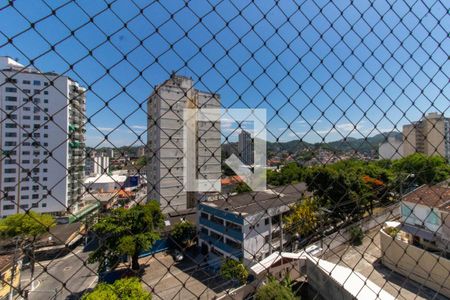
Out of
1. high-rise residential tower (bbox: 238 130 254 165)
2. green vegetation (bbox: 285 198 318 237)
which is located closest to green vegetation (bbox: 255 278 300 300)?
green vegetation (bbox: 285 198 318 237)

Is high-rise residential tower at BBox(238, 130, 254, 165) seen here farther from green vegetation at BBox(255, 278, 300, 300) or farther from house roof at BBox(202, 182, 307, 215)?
green vegetation at BBox(255, 278, 300, 300)

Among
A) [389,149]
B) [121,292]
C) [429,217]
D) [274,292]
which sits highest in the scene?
[389,149]

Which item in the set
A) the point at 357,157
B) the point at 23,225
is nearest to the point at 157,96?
the point at 357,157

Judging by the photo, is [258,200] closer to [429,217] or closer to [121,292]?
[121,292]

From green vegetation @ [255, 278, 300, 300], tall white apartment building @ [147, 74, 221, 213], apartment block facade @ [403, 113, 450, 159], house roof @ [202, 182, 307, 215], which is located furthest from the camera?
green vegetation @ [255, 278, 300, 300]

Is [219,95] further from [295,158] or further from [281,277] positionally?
[281,277]

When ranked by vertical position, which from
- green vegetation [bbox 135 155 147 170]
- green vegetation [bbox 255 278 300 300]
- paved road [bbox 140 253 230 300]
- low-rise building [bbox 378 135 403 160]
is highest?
low-rise building [bbox 378 135 403 160]

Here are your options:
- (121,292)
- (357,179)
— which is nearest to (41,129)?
(357,179)

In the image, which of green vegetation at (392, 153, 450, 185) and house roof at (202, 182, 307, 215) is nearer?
house roof at (202, 182, 307, 215)
